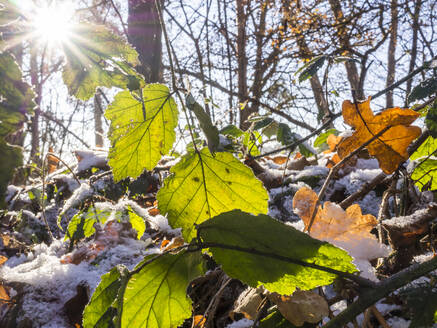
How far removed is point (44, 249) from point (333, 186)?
1.15 m

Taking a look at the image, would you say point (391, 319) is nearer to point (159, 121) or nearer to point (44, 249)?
point (159, 121)

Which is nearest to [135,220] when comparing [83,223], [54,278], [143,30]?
[83,223]

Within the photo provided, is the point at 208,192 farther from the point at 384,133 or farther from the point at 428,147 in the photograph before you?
the point at 428,147

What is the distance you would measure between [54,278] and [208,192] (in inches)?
27.4

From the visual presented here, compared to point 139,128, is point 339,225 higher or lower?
lower

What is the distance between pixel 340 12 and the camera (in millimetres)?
5953

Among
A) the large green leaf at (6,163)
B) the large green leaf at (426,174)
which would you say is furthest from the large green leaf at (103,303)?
the large green leaf at (426,174)

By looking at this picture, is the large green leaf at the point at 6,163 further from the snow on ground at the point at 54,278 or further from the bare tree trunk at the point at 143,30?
the bare tree trunk at the point at 143,30

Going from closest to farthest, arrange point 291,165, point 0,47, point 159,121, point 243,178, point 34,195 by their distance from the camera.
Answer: point 0,47 → point 243,178 → point 159,121 → point 34,195 → point 291,165

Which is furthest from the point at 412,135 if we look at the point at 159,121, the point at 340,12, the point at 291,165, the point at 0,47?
the point at 340,12

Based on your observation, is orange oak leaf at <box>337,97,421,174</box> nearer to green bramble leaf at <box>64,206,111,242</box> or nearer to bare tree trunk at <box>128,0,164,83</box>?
green bramble leaf at <box>64,206,111,242</box>

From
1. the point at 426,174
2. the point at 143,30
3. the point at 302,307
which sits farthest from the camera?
the point at 143,30

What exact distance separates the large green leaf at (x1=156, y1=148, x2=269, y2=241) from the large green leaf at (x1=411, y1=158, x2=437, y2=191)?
0.40 metres

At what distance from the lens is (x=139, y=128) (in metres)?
0.57
